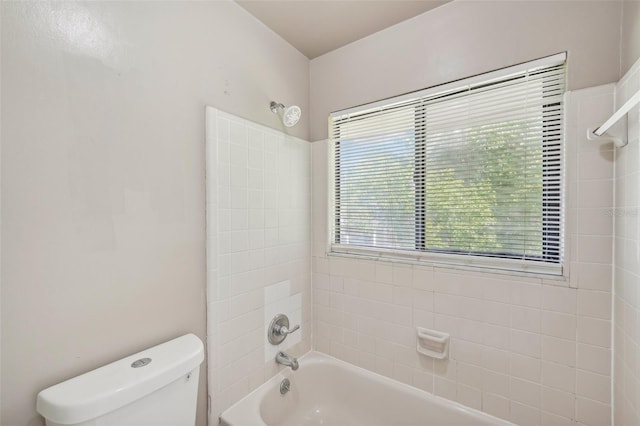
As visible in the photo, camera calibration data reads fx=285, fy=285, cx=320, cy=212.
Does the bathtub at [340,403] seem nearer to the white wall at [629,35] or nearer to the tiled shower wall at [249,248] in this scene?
the tiled shower wall at [249,248]

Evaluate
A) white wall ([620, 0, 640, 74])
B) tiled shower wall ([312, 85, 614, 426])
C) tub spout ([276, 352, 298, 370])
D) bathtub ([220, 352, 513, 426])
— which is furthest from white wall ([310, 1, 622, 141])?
bathtub ([220, 352, 513, 426])

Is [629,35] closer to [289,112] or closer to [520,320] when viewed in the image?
[520,320]

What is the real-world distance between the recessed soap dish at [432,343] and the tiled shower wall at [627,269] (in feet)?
2.13

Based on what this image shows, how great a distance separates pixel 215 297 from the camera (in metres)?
1.39

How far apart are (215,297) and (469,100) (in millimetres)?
1640

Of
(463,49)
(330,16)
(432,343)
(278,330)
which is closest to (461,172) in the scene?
(463,49)

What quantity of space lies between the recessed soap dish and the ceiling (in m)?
1.77

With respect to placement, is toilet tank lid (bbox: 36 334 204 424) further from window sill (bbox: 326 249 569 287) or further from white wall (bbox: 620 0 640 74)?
white wall (bbox: 620 0 640 74)

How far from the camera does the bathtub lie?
1.47 m

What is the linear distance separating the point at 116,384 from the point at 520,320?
1663mm

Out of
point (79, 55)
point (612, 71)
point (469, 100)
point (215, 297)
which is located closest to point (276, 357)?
point (215, 297)

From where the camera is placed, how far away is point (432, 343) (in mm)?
1575

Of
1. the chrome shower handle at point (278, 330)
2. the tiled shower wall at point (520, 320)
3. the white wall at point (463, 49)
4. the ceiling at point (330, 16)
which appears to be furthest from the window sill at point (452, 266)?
the ceiling at point (330, 16)

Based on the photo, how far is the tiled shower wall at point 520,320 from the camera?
1191mm
